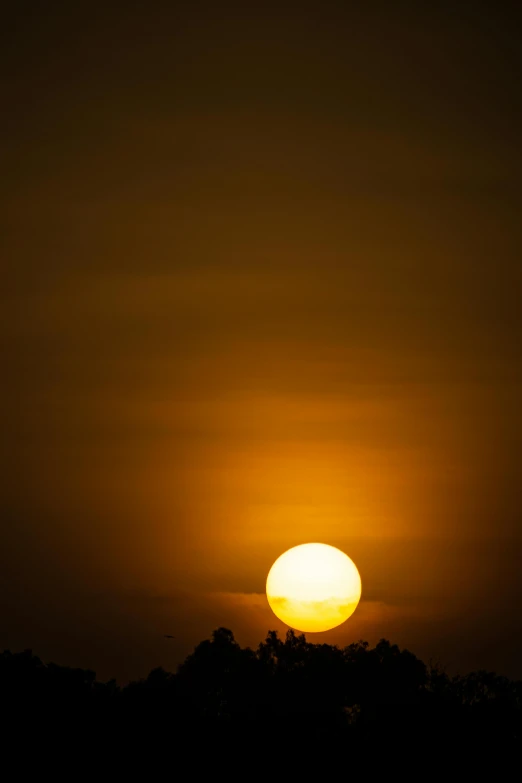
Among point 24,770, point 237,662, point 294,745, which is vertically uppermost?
point 237,662

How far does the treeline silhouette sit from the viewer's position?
41719mm

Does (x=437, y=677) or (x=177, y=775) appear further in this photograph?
(x=437, y=677)

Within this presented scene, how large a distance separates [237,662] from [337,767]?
7052mm

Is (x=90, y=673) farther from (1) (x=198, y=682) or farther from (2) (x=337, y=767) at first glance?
(2) (x=337, y=767)

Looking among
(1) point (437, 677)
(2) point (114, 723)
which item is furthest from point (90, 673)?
(1) point (437, 677)

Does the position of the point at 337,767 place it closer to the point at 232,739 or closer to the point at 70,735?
the point at 232,739

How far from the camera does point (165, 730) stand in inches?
1644

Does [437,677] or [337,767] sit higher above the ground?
[437,677]

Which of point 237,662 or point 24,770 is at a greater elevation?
point 237,662

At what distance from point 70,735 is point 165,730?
327 centimetres

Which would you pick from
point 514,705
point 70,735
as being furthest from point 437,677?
point 70,735

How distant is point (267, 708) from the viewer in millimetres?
44219

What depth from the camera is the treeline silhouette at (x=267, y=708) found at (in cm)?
4172

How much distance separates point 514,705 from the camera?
46.2 metres
